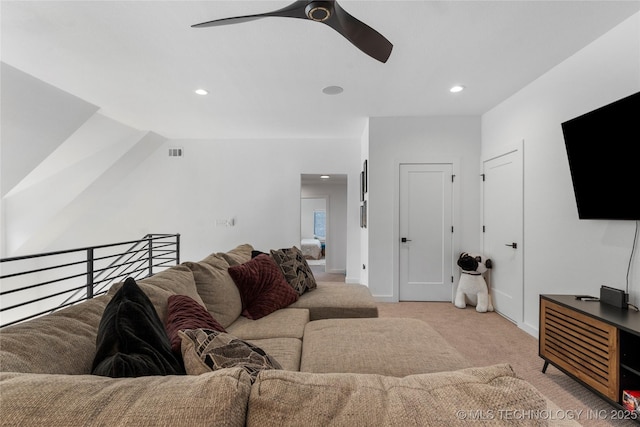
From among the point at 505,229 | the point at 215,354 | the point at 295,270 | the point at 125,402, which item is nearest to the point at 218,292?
the point at 295,270

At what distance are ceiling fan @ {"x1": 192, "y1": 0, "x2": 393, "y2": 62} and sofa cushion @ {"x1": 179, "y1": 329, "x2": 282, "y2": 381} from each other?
149cm

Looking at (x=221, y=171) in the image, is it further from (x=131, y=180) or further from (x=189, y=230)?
(x=131, y=180)

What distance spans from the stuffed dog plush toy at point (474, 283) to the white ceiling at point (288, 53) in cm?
200

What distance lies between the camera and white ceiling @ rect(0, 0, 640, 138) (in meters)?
2.02

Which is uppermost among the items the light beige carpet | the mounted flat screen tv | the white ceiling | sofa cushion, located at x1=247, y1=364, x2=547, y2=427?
the white ceiling

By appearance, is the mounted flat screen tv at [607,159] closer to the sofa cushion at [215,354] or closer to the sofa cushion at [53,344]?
the sofa cushion at [215,354]

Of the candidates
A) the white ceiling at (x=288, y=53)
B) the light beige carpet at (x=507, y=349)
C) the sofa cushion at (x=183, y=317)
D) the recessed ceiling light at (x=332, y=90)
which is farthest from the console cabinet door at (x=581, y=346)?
the recessed ceiling light at (x=332, y=90)

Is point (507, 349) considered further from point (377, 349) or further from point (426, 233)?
point (377, 349)

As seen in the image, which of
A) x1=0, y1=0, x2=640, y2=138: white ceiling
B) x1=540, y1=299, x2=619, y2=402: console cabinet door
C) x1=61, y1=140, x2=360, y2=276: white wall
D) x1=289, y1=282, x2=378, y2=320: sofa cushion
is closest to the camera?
x1=540, y1=299, x2=619, y2=402: console cabinet door

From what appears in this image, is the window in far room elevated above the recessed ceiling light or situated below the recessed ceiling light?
below

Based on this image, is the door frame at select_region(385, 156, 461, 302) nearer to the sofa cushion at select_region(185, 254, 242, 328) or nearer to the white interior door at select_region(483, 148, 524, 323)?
the white interior door at select_region(483, 148, 524, 323)

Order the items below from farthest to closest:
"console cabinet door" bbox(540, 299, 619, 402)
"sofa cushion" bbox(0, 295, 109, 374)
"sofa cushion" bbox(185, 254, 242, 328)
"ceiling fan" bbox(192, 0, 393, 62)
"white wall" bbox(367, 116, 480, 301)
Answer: "white wall" bbox(367, 116, 480, 301)
"sofa cushion" bbox(185, 254, 242, 328)
"console cabinet door" bbox(540, 299, 619, 402)
"ceiling fan" bbox(192, 0, 393, 62)
"sofa cushion" bbox(0, 295, 109, 374)

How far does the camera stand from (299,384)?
57 cm

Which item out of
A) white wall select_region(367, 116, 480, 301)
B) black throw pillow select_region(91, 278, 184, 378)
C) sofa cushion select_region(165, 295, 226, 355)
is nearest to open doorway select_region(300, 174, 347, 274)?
white wall select_region(367, 116, 480, 301)
